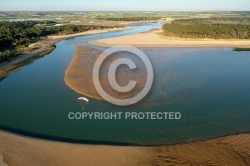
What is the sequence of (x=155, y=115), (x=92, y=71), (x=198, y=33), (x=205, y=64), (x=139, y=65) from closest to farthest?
(x=155, y=115), (x=92, y=71), (x=139, y=65), (x=205, y=64), (x=198, y=33)

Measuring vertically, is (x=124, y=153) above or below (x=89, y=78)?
below

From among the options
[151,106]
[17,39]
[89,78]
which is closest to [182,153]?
[151,106]

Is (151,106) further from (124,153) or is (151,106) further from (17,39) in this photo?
(17,39)

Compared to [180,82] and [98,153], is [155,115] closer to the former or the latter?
[98,153]

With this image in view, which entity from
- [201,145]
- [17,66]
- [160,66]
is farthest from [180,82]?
[17,66]

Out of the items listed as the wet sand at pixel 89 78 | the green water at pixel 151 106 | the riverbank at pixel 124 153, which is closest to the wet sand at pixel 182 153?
the riverbank at pixel 124 153

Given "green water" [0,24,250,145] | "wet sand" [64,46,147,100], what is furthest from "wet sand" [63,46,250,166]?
"wet sand" [64,46,147,100]
